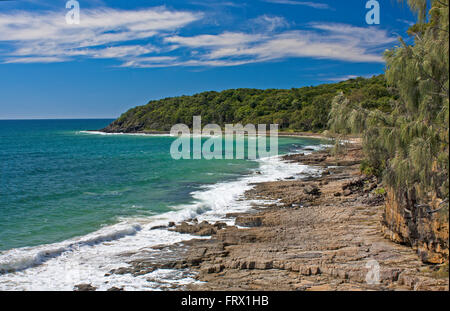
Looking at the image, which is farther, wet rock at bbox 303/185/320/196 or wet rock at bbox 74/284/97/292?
wet rock at bbox 303/185/320/196

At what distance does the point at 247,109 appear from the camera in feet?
372

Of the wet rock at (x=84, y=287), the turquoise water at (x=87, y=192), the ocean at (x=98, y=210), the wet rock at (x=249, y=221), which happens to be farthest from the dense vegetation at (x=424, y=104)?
the turquoise water at (x=87, y=192)

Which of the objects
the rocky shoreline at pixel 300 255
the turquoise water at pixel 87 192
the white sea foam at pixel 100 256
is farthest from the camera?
the turquoise water at pixel 87 192

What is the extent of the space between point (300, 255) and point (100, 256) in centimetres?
646

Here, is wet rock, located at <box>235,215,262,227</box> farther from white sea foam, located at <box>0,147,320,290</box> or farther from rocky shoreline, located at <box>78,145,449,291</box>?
white sea foam, located at <box>0,147,320,290</box>

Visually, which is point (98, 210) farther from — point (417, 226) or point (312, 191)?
point (417, 226)

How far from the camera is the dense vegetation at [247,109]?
293ft

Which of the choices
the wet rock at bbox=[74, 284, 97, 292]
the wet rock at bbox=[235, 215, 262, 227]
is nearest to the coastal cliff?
the wet rock at bbox=[235, 215, 262, 227]

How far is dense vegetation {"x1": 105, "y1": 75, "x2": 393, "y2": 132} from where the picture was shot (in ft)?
293

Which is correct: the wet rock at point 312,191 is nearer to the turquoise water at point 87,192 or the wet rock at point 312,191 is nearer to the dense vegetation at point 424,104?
→ the turquoise water at point 87,192

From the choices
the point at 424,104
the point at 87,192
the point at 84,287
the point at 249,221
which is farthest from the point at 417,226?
the point at 87,192

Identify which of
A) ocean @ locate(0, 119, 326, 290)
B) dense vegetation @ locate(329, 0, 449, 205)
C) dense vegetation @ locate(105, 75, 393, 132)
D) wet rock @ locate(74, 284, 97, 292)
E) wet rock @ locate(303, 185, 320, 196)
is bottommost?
wet rock @ locate(74, 284, 97, 292)

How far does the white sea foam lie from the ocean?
0.09 ft

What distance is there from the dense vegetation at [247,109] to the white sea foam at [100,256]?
6919 cm
